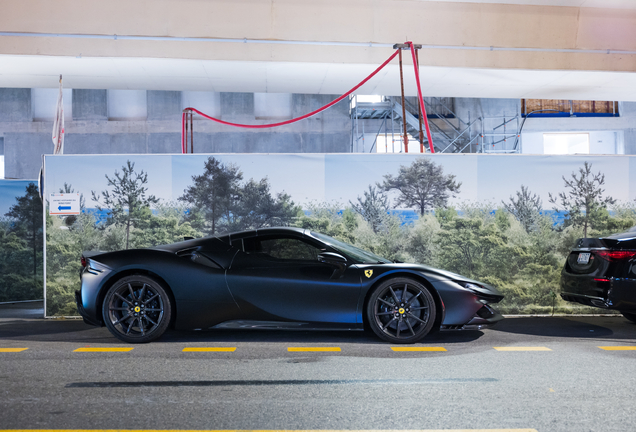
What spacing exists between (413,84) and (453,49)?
95 centimetres

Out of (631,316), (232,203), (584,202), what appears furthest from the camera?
(584,202)

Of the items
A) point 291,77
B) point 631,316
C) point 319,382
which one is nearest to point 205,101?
point 291,77

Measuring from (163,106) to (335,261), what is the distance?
1817 centimetres

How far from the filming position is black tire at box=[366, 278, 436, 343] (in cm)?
552

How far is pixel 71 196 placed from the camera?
7.68m

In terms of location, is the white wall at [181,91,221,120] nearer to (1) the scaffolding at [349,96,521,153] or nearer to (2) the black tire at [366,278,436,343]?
(1) the scaffolding at [349,96,521,153]

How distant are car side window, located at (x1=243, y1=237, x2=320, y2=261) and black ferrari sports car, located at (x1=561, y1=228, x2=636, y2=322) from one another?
114 inches

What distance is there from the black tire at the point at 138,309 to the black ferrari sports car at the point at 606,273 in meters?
4.32

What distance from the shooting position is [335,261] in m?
5.57

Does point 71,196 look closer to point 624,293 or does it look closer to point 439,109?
point 624,293

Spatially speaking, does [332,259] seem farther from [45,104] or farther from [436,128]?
[45,104]

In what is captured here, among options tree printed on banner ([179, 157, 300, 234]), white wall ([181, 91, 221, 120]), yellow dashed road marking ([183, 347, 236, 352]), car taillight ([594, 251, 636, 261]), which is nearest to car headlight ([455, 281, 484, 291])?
car taillight ([594, 251, 636, 261])

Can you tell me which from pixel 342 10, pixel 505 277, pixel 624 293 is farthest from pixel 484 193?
pixel 342 10

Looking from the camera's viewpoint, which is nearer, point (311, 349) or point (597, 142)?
point (311, 349)
